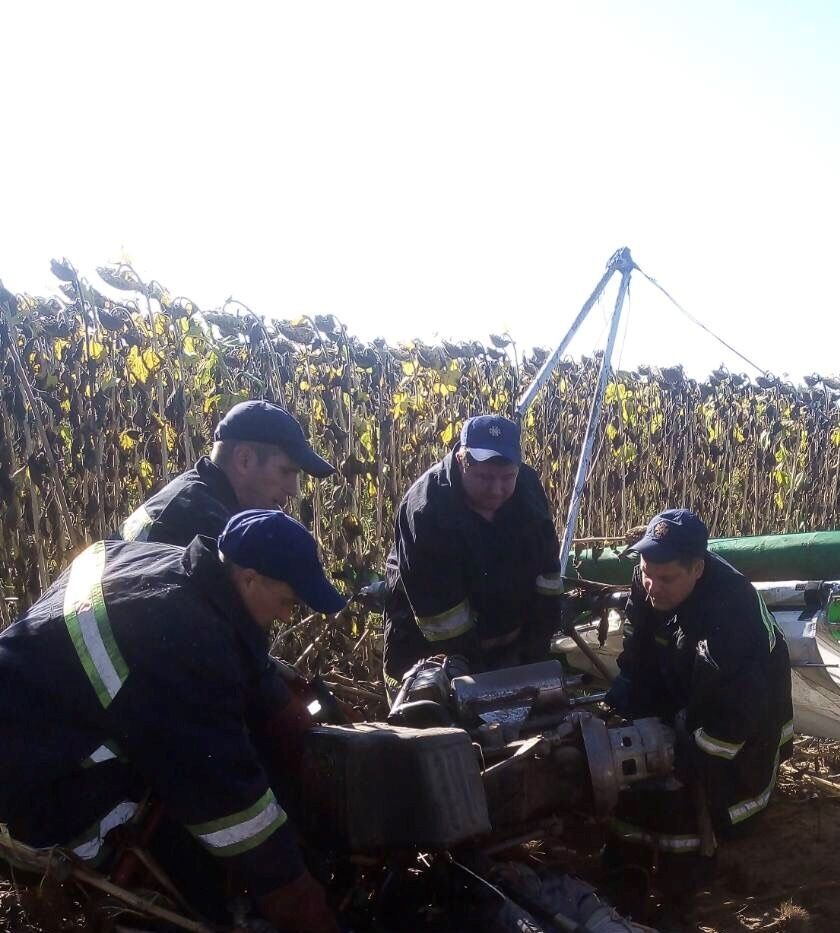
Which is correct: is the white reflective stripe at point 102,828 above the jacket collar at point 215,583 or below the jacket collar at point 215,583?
below

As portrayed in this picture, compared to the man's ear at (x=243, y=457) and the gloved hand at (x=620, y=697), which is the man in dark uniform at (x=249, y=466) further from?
the gloved hand at (x=620, y=697)

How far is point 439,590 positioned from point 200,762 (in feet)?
6.00

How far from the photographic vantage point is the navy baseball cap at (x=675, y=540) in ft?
11.6

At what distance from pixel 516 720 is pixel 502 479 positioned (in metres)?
1.14

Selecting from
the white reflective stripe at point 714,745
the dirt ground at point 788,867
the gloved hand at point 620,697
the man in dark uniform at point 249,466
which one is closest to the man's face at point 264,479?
the man in dark uniform at point 249,466

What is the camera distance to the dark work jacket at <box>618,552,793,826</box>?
3.34 metres

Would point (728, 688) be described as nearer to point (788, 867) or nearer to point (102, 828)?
point (788, 867)

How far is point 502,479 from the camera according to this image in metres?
3.81

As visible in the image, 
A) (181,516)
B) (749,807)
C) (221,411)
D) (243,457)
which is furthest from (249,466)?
(749,807)

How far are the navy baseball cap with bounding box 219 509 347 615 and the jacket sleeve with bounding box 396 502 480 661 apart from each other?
1.53 metres

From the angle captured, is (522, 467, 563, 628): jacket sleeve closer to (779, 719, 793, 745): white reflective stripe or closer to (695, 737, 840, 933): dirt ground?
(779, 719, 793, 745): white reflective stripe

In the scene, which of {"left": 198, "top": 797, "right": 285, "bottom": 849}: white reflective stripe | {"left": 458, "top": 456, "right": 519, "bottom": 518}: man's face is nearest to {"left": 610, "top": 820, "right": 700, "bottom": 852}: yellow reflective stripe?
{"left": 458, "top": 456, "right": 519, "bottom": 518}: man's face

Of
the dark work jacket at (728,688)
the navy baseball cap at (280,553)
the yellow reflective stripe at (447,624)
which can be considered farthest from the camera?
the yellow reflective stripe at (447,624)

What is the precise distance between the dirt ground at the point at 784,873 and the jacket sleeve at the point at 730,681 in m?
0.58
